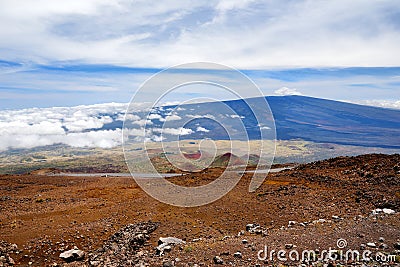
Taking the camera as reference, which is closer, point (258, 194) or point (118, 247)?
point (118, 247)

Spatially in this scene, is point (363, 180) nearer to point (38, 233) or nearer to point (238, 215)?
point (238, 215)

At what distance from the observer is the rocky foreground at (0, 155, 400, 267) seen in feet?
38.9

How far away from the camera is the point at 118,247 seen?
14.3m

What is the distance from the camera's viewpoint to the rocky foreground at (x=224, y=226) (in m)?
11.8

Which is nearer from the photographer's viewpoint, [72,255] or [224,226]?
[72,255]

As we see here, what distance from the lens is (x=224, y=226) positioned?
1772cm

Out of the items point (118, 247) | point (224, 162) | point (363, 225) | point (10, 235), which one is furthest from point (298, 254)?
point (224, 162)

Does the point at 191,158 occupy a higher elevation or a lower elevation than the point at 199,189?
higher

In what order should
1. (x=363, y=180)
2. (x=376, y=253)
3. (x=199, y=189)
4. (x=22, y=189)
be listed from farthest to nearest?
1. (x=22, y=189)
2. (x=199, y=189)
3. (x=363, y=180)
4. (x=376, y=253)

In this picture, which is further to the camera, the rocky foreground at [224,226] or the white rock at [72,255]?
the white rock at [72,255]

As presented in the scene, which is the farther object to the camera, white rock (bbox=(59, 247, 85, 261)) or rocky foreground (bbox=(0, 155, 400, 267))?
white rock (bbox=(59, 247, 85, 261))

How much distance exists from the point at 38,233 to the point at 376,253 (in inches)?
610

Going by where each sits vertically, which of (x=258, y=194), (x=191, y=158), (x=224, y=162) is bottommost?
(x=224, y=162)

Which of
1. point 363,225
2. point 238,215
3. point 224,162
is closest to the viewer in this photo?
point 363,225
